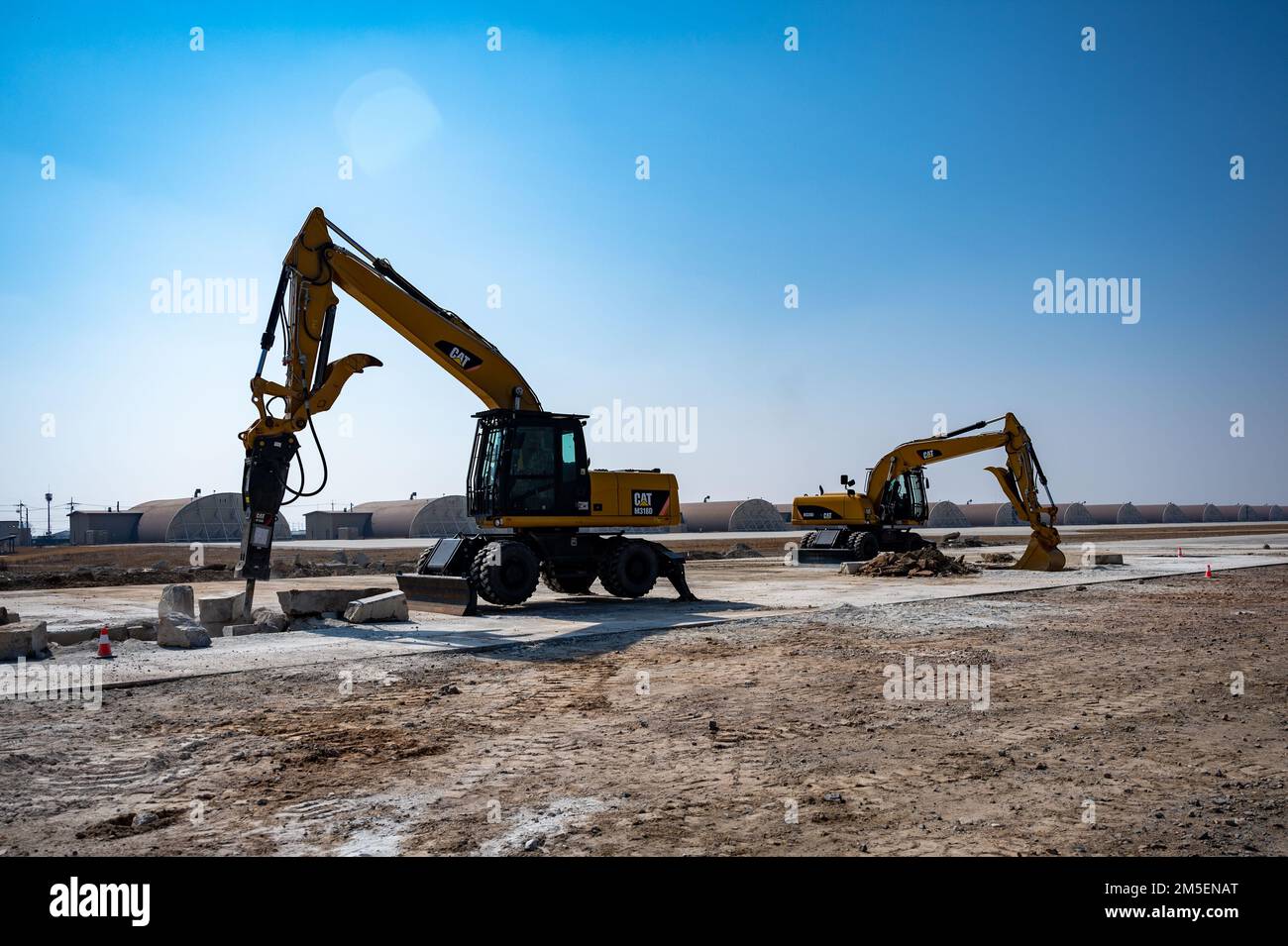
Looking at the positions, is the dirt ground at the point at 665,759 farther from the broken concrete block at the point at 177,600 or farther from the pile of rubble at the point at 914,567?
the pile of rubble at the point at 914,567

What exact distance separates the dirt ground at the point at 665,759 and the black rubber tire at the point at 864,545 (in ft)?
57.9

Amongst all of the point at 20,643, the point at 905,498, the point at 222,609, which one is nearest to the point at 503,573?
the point at 222,609

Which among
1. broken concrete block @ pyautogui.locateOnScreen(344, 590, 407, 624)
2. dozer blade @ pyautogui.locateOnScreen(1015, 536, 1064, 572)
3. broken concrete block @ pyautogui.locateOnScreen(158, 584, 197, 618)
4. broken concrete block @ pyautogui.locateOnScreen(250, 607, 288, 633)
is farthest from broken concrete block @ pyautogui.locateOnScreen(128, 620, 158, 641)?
dozer blade @ pyautogui.locateOnScreen(1015, 536, 1064, 572)

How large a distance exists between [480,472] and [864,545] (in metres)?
16.0

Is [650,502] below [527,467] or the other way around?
below

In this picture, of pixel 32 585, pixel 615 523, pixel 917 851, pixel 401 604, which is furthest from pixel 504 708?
pixel 32 585

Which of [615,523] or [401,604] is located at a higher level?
[615,523]

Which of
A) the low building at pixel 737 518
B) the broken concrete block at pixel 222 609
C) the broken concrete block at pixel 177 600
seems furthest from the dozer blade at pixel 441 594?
the low building at pixel 737 518

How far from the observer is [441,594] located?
15266 millimetres

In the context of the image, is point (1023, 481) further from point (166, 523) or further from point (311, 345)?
point (166, 523)

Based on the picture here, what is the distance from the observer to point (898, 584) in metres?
21.1

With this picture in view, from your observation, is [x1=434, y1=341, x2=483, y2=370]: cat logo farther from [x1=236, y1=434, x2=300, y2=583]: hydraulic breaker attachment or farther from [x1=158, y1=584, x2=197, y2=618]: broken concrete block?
[x1=158, y1=584, x2=197, y2=618]: broken concrete block
